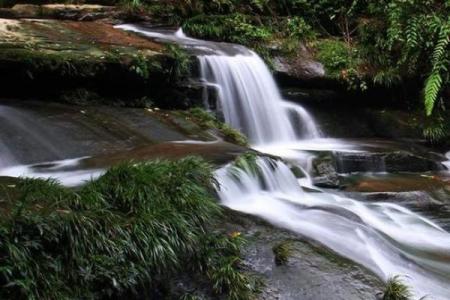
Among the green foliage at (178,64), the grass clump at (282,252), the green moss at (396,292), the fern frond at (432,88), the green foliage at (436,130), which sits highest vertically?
the green foliage at (178,64)

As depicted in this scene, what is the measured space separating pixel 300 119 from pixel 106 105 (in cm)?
382

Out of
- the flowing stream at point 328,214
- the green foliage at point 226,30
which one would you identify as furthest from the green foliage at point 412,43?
the flowing stream at point 328,214

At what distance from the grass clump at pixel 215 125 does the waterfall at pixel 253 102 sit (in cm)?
74

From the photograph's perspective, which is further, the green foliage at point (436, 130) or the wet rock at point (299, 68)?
the wet rock at point (299, 68)

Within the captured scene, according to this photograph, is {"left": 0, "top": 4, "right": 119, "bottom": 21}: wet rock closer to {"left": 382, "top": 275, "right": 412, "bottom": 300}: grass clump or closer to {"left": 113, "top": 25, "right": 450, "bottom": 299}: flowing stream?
{"left": 113, "top": 25, "right": 450, "bottom": 299}: flowing stream

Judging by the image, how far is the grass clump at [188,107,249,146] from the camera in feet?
27.2

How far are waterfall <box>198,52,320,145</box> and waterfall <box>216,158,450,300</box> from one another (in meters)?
3.00

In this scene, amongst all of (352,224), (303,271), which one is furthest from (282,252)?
(352,224)

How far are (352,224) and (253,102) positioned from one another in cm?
464

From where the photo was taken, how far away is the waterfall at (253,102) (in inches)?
381

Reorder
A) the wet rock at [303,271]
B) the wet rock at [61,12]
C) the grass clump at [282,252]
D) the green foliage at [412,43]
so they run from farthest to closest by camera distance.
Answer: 1. the wet rock at [61,12]
2. the green foliage at [412,43]
3. the grass clump at [282,252]
4. the wet rock at [303,271]

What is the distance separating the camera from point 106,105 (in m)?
8.55

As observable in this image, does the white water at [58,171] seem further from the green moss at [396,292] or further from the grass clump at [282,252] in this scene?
the green moss at [396,292]

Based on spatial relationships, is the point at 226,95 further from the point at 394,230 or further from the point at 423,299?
the point at 423,299
